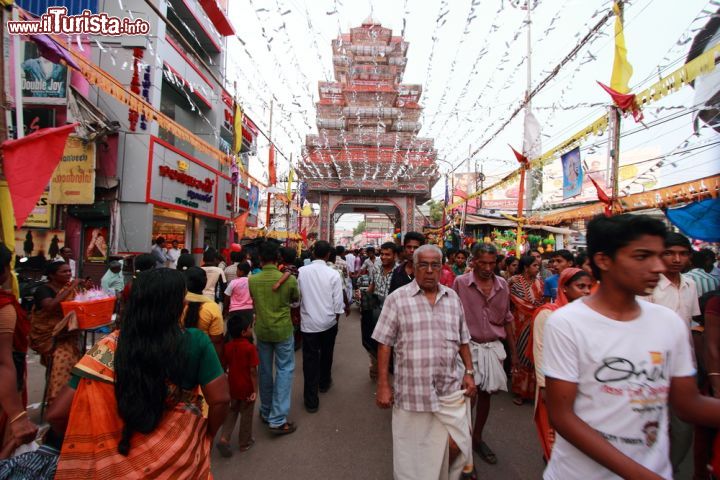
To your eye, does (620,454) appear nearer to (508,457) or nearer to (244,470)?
(508,457)

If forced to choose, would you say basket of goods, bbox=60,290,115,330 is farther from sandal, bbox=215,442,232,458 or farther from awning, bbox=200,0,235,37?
awning, bbox=200,0,235,37

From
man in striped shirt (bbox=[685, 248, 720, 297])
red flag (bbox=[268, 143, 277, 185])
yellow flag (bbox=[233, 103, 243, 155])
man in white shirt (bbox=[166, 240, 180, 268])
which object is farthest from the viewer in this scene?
red flag (bbox=[268, 143, 277, 185])

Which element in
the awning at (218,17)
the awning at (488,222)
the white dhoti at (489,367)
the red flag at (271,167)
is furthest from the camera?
the red flag at (271,167)

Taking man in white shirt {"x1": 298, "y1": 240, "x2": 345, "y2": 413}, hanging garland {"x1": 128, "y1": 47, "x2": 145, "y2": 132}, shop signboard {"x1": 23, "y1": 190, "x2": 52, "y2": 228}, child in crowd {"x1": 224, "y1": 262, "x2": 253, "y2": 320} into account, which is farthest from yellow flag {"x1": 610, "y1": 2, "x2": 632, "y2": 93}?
shop signboard {"x1": 23, "y1": 190, "x2": 52, "y2": 228}

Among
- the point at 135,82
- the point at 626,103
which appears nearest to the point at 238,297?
the point at 626,103

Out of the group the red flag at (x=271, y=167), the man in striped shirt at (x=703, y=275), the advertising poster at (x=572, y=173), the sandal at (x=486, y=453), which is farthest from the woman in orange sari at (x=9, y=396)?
the red flag at (x=271, y=167)

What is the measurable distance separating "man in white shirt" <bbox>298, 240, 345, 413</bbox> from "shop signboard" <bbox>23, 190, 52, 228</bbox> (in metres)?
Result: 9.90

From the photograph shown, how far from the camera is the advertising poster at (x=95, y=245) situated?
10539 millimetres

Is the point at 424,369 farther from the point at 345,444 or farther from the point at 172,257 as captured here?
the point at 172,257

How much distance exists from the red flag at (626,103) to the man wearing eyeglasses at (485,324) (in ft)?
13.6

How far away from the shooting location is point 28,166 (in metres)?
3.47

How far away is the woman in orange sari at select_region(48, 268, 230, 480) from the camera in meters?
1.34

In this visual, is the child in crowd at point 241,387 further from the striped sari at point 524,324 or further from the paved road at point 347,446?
the striped sari at point 524,324

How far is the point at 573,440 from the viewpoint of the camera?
1.28 metres
